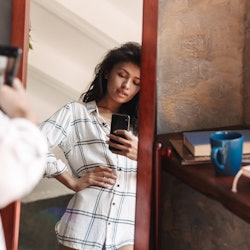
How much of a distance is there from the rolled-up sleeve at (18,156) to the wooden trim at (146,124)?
0.45 m

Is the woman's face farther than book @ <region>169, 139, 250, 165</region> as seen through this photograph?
Yes

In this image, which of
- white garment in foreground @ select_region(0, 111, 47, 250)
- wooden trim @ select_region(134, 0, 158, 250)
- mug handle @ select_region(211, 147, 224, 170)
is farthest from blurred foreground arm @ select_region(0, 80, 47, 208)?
wooden trim @ select_region(134, 0, 158, 250)

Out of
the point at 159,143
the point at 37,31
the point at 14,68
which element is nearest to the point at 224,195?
the point at 159,143

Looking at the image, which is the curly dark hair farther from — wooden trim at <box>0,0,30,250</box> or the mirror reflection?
wooden trim at <box>0,0,30,250</box>

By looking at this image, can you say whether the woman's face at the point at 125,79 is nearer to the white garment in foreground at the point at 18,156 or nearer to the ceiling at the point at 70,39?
the ceiling at the point at 70,39

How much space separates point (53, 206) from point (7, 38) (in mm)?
372

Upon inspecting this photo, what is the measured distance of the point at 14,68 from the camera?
0.63 m

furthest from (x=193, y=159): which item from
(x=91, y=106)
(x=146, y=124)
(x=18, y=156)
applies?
(x=18, y=156)

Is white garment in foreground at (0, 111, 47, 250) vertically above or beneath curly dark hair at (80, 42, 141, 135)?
beneath

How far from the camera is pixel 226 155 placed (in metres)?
0.83

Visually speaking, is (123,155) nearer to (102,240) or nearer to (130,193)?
(130,193)

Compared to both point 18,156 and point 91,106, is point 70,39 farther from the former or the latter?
point 18,156

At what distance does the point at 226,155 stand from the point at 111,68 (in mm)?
332

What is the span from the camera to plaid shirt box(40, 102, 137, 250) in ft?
3.39
